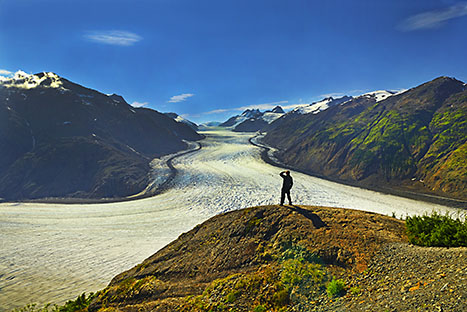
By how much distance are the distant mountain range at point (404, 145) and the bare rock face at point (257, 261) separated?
31881 mm

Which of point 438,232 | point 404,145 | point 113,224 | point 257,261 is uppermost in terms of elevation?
point 404,145

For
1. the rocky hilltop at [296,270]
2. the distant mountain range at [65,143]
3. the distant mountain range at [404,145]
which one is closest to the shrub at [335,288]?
the rocky hilltop at [296,270]

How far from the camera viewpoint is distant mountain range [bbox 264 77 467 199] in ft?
117

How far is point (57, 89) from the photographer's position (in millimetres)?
74562

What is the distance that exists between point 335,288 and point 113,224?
29351mm

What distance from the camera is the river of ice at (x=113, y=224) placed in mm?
19281

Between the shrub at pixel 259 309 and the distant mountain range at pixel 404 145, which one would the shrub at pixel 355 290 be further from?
the distant mountain range at pixel 404 145

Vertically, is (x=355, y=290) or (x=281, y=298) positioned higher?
(x=355, y=290)

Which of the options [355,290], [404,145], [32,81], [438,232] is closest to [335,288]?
[355,290]

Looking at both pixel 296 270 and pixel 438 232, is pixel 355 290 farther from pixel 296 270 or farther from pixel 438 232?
pixel 438 232

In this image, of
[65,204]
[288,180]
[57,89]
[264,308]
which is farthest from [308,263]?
[57,89]

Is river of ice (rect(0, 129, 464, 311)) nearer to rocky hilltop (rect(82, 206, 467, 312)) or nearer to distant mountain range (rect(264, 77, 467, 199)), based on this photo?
distant mountain range (rect(264, 77, 467, 199))

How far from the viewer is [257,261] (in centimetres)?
984

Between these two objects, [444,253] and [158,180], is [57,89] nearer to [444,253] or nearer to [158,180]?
[158,180]
